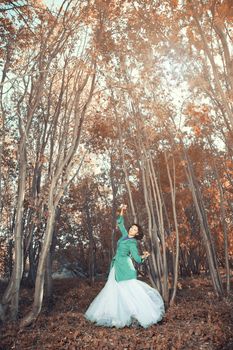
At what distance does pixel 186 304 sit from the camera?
8.20m

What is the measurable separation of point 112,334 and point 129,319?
471mm

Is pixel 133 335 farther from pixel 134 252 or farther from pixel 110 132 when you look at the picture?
pixel 110 132

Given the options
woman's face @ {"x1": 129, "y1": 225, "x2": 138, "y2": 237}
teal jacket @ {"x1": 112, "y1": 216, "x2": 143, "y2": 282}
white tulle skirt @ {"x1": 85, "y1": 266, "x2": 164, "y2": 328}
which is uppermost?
woman's face @ {"x1": 129, "y1": 225, "x2": 138, "y2": 237}

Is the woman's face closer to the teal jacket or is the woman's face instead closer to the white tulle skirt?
the teal jacket

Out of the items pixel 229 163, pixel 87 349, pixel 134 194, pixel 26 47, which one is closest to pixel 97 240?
pixel 134 194

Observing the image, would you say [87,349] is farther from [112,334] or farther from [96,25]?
[96,25]

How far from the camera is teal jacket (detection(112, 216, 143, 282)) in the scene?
598cm

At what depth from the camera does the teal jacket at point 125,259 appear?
19.6ft

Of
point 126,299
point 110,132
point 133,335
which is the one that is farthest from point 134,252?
point 110,132

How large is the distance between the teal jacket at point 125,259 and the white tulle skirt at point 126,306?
108 mm

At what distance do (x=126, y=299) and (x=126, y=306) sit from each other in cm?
12

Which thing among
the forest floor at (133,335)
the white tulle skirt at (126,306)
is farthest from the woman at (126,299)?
the forest floor at (133,335)

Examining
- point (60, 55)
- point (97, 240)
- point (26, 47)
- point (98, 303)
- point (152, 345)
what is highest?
point (26, 47)

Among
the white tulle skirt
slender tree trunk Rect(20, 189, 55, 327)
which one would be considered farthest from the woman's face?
slender tree trunk Rect(20, 189, 55, 327)
